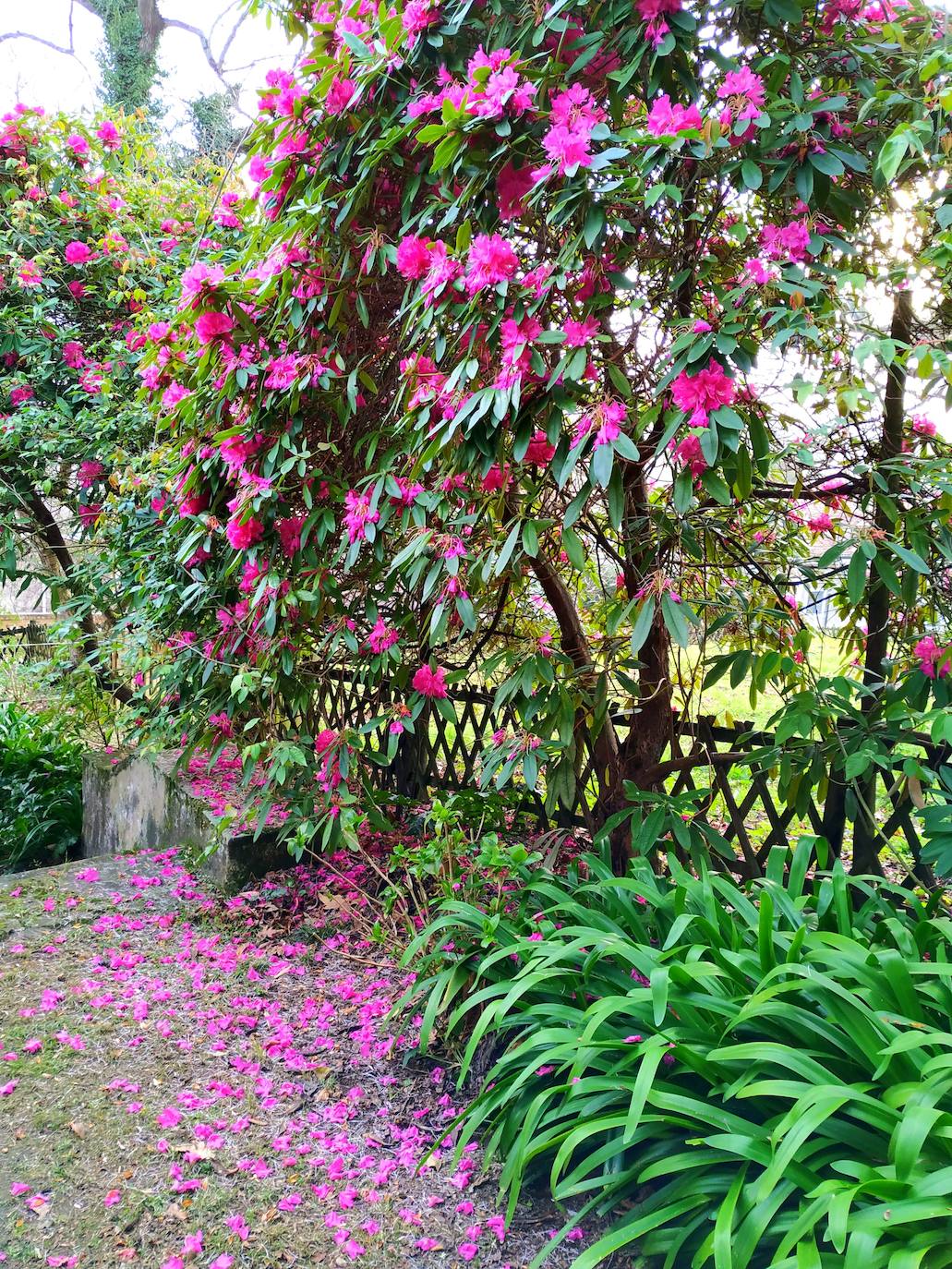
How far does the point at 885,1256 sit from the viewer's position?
1.04 metres

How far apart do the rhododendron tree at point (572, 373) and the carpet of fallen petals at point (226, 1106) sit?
0.54 metres

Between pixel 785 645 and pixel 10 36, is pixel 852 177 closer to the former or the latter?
pixel 785 645

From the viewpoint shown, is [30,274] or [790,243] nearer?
[790,243]

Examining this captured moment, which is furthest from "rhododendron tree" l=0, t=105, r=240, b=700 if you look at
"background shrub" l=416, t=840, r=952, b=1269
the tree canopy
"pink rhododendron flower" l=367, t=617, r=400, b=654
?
"background shrub" l=416, t=840, r=952, b=1269

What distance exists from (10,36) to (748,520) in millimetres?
11384

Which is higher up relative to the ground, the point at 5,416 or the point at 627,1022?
the point at 5,416

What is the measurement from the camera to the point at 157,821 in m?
3.56

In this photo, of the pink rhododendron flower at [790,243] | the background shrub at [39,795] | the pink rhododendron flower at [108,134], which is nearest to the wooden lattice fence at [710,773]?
the pink rhododendron flower at [790,243]

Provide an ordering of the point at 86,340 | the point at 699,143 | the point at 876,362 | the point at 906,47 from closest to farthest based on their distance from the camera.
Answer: the point at 699,143 → the point at 906,47 → the point at 876,362 → the point at 86,340

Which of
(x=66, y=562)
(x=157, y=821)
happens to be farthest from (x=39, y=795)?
(x=66, y=562)

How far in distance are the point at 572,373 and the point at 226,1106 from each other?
1.79m

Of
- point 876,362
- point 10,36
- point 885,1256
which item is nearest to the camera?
point 885,1256

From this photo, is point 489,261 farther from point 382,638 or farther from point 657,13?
point 382,638

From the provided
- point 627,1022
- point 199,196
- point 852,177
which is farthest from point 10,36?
point 627,1022
